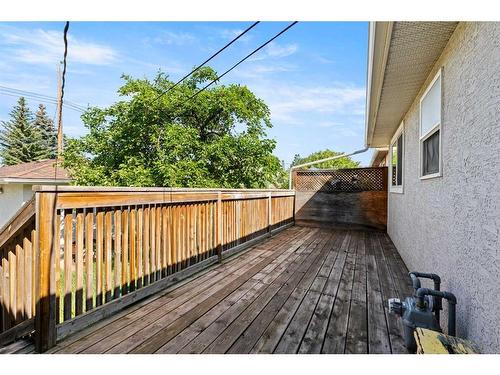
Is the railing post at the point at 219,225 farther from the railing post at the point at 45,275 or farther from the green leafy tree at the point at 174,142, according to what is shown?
the green leafy tree at the point at 174,142

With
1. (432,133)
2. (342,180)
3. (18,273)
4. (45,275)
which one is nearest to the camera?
(45,275)

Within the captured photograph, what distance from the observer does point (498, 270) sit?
Answer: 1244 millimetres

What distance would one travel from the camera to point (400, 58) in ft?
8.09

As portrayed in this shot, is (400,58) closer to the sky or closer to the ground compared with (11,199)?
closer to the sky

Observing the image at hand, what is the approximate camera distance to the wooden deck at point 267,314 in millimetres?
1776

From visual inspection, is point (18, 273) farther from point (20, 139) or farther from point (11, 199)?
point (20, 139)

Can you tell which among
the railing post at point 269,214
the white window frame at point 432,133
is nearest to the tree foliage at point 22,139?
the railing post at point 269,214

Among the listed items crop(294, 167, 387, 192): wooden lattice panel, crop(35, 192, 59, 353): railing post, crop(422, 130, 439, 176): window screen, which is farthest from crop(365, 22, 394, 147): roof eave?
crop(294, 167, 387, 192): wooden lattice panel

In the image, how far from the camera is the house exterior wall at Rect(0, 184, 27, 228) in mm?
9016

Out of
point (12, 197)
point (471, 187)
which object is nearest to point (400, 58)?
point (471, 187)

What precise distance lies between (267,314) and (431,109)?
8.42ft

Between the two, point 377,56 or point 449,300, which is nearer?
point 449,300

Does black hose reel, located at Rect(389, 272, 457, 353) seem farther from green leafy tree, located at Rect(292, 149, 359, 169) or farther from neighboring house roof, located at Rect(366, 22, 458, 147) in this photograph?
green leafy tree, located at Rect(292, 149, 359, 169)

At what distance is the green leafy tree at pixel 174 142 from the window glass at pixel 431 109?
642 cm
